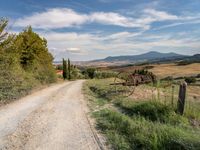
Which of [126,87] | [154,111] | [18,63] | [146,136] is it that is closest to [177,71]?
[126,87]

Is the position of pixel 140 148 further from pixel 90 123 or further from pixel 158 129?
pixel 90 123

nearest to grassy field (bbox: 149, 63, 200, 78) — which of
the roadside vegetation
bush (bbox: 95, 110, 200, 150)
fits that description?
the roadside vegetation

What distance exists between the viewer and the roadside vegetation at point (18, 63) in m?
18.4

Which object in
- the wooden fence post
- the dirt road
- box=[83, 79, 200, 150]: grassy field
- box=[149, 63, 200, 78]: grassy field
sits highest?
the wooden fence post

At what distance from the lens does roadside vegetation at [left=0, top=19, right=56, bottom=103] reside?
18.4m

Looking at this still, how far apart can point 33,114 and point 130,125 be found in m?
5.11

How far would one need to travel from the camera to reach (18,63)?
25.7 metres

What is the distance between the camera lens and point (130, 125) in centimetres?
892

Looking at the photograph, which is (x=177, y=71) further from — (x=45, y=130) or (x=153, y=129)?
(x=45, y=130)

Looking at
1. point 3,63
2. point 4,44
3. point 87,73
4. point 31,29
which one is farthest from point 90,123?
point 87,73

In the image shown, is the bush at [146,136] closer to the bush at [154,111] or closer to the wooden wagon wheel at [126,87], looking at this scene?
the bush at [154,111]

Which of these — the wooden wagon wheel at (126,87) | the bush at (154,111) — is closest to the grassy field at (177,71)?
the wooden wagon wheel at (126,87)

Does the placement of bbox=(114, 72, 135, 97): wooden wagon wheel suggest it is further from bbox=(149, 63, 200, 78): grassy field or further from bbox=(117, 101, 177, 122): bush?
bbox=(149, 63, 200, 78): grassy field

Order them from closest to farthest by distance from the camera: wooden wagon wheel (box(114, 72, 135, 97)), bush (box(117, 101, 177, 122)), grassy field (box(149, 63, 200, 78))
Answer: bush (box(117, 101, 177, 122))
wooden wagon wheel (box(114, 72, 135, 97))
grassy field (box(149, 63, 200, 78))
